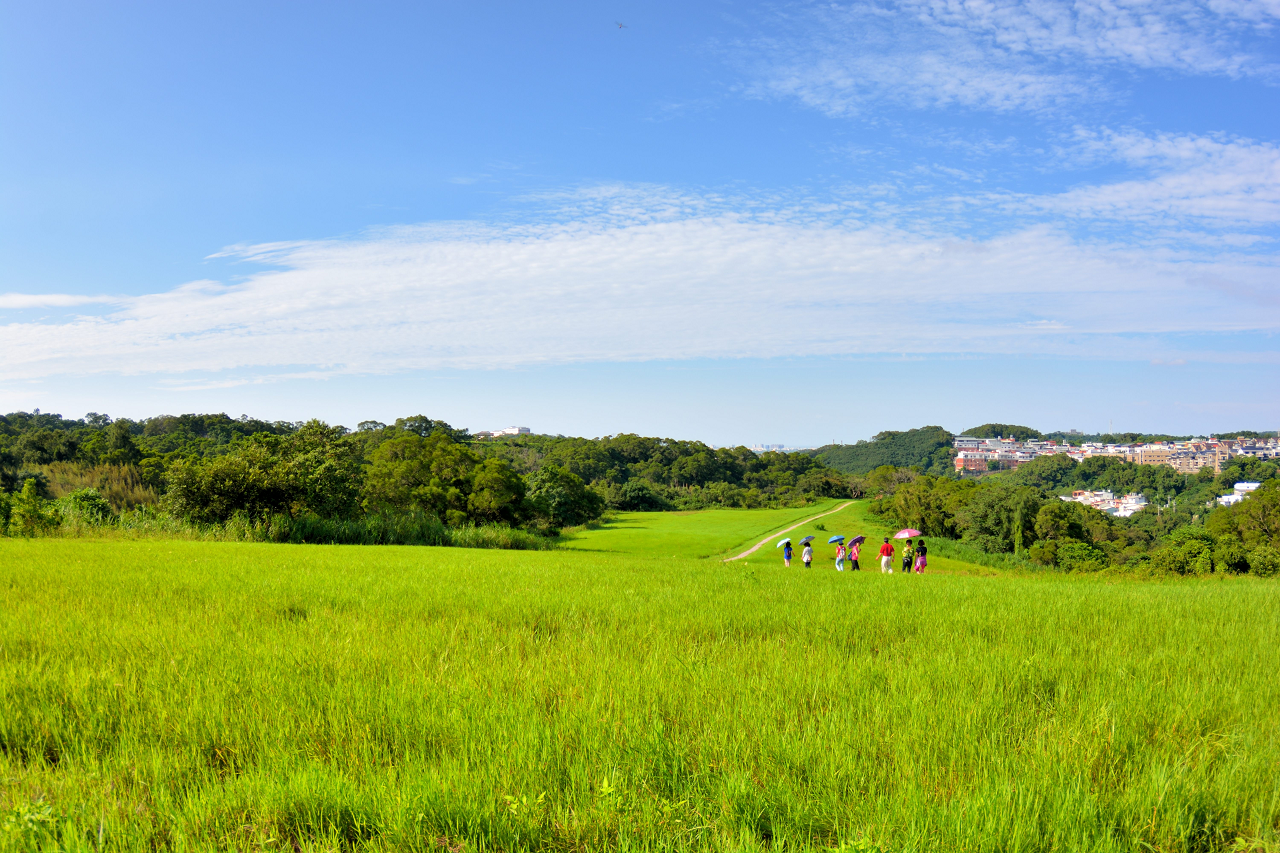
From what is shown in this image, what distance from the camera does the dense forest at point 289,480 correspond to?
2752cm

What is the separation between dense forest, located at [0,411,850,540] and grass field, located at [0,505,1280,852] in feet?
77.9

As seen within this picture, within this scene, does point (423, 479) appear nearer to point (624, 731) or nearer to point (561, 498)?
point (561, 498)

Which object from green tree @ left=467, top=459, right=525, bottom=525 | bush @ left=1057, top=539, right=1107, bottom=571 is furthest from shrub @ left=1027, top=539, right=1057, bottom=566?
green tree @ left=467, top=459, right=525, bottom=525

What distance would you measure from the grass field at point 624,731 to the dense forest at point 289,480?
23759 mm

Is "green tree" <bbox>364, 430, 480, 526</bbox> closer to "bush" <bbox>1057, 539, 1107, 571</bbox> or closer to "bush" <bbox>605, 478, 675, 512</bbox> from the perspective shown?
"bush" <bbox>1057, 539, 1107, 571</bbox>

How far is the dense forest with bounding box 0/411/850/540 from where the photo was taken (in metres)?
27.5

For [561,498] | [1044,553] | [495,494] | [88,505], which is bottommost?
[1044,553]

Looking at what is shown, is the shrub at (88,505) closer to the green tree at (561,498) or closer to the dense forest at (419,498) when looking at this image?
the dense forest at (419,498)

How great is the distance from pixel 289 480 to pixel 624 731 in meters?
30.2

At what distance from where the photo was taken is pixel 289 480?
2902 cm

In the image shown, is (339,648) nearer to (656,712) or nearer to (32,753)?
(32,753)

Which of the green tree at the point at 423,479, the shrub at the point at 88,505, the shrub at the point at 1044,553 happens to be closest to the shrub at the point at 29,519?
the shrub at the point at 88,505

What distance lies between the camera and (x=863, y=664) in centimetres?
457

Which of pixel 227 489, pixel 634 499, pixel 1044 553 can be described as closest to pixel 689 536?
pixel 1044 553
